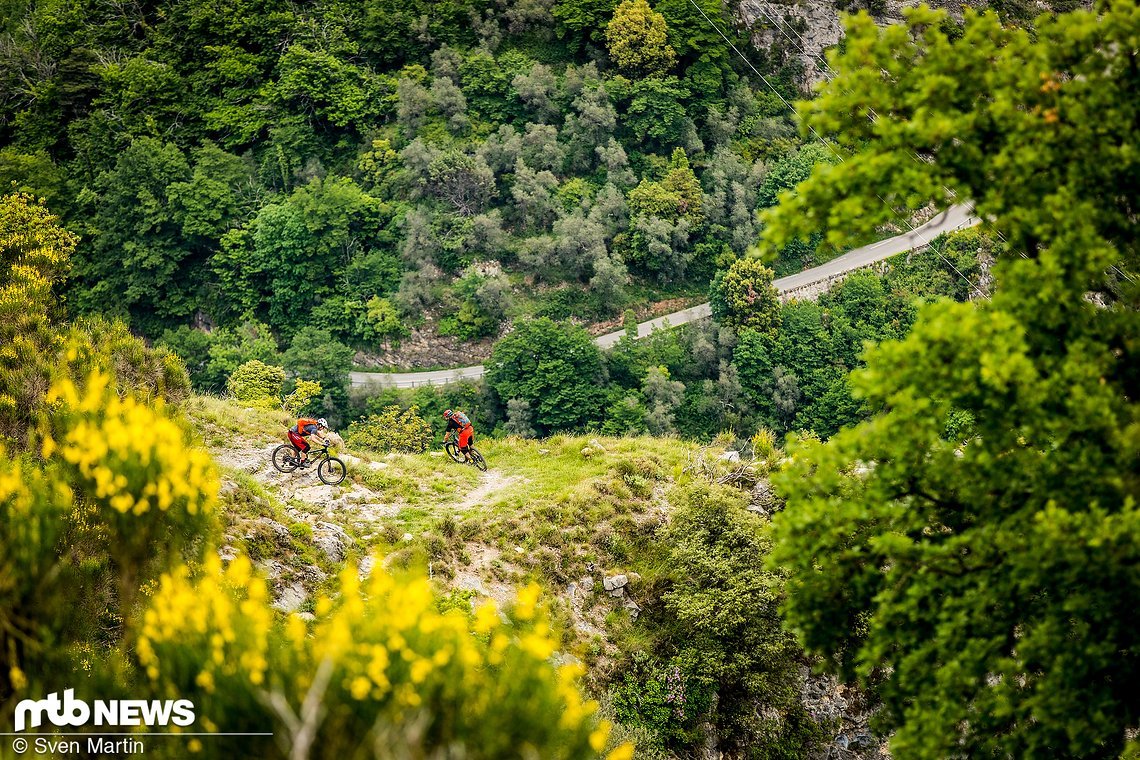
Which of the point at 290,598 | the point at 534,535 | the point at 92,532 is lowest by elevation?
the point at 534,535

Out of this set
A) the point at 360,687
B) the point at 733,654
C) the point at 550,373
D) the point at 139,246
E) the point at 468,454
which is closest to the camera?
the point at 360,687

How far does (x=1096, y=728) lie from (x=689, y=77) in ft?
185

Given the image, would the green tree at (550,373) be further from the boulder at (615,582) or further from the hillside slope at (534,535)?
the boulder at (615,582)

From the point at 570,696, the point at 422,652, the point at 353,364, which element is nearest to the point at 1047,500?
the point at 570,696

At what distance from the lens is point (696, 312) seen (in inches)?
2162

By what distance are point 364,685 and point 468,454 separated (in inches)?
601

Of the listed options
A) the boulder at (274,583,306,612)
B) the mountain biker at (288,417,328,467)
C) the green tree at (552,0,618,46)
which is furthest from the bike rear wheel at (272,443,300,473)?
the green tree at (552,0,618,46)

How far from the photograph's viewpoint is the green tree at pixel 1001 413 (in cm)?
745

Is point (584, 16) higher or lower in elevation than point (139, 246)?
higher

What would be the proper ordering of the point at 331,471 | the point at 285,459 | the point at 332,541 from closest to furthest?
the point at 332,541 < the point at 285,459 < the point at 331,471

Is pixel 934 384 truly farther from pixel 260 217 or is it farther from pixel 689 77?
pixel 689 77

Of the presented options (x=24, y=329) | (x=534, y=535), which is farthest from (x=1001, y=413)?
(x=24, y=329)

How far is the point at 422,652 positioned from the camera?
7.30 m

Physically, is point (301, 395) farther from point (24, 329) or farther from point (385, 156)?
point (24, 329)
